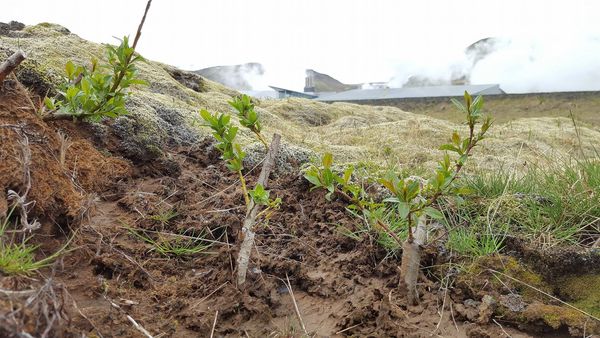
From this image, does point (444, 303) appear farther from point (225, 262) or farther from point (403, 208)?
point (225, 262)

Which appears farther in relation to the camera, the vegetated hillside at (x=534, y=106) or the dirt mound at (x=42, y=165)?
the vegetated hillside at (x=534, y=106)

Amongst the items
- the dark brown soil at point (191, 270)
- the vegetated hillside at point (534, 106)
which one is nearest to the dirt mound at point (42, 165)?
the dark brown soil at point (191, 270)

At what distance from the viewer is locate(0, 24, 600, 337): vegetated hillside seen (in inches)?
70.8

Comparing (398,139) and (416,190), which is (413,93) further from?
(416,190)

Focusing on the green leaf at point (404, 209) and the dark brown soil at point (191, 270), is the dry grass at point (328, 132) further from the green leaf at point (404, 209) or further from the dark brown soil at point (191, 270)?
the green leaf at point (404, 209)

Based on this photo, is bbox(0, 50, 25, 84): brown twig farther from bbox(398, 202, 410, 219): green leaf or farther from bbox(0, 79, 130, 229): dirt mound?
bbox(398, 202, 410, 219): green leaf

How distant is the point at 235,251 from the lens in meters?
2.21

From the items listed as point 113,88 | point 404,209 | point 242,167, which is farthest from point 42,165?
point 404,209

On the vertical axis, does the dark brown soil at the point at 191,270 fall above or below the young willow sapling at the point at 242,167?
below

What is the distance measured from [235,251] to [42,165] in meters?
0.93

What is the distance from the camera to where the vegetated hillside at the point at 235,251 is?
5.90 ft

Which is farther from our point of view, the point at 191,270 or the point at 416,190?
the point at 191,270

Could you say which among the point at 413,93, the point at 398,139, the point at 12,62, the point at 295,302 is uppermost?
the point at 12,62

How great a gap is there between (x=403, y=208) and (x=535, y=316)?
28.4 inches
